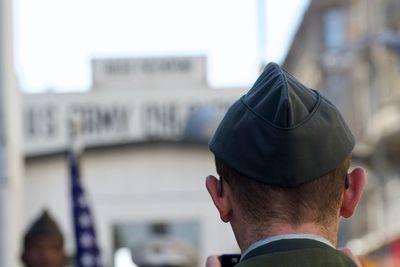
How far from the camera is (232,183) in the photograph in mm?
2295

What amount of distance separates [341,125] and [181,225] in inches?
456

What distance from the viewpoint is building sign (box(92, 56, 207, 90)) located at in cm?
2305

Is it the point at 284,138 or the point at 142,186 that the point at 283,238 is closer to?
the point at 284,138

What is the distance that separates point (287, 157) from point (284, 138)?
0.11 feet

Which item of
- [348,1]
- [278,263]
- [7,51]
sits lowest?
[348,1]

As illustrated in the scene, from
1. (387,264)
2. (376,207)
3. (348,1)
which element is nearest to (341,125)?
(387,264)

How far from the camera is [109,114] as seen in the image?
22078 millimetres

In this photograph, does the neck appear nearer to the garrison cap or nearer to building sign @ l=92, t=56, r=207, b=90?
the garrison cap

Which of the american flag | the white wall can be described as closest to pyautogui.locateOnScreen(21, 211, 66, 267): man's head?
Answer: the american flag

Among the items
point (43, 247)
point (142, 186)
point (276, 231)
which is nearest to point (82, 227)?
point (43, 247)

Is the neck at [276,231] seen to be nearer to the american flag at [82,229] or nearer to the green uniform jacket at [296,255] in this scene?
the green uniform jacket at [296,255]

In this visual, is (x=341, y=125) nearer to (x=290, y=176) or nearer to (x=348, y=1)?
(x=290, y=176)

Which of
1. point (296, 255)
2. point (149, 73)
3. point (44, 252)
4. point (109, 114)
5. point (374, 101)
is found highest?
point (296, 255)

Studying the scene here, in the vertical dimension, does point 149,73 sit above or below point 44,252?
below
